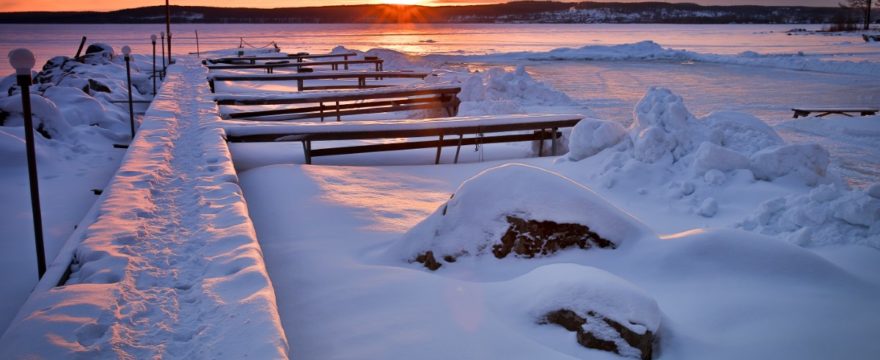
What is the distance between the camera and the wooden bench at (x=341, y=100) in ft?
39.0

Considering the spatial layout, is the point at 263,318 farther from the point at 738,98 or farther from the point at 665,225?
the point at 738,98

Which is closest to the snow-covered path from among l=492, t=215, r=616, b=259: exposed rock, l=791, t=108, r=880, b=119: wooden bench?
l=492, t=215, r=616, b=259: exposed rock

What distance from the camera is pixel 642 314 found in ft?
10.2

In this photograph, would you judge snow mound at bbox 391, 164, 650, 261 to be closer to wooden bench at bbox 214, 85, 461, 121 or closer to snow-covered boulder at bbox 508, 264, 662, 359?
snow-covered boulder at bbox 508, 264, 662, 359

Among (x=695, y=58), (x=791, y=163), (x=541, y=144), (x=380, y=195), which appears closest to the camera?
(x=380, y=195)

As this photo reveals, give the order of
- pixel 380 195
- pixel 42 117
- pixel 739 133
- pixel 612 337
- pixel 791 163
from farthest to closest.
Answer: pixel 42 117
pixel 739 133
pixel 791 163
pixel 380 195
pixel 612 337

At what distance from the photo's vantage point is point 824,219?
4926mm

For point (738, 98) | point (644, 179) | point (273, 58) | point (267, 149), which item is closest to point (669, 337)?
point (644, 179)

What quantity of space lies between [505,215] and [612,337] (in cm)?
142

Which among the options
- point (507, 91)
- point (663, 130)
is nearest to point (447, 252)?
point (663, 130)

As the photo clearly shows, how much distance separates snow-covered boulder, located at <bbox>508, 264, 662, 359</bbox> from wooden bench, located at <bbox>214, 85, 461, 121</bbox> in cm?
865

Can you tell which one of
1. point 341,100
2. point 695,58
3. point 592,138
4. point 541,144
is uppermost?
point 695,58

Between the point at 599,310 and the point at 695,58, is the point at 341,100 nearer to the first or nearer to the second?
the point at 599,310

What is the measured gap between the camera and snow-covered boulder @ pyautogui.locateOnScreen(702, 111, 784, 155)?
24.3 feet
